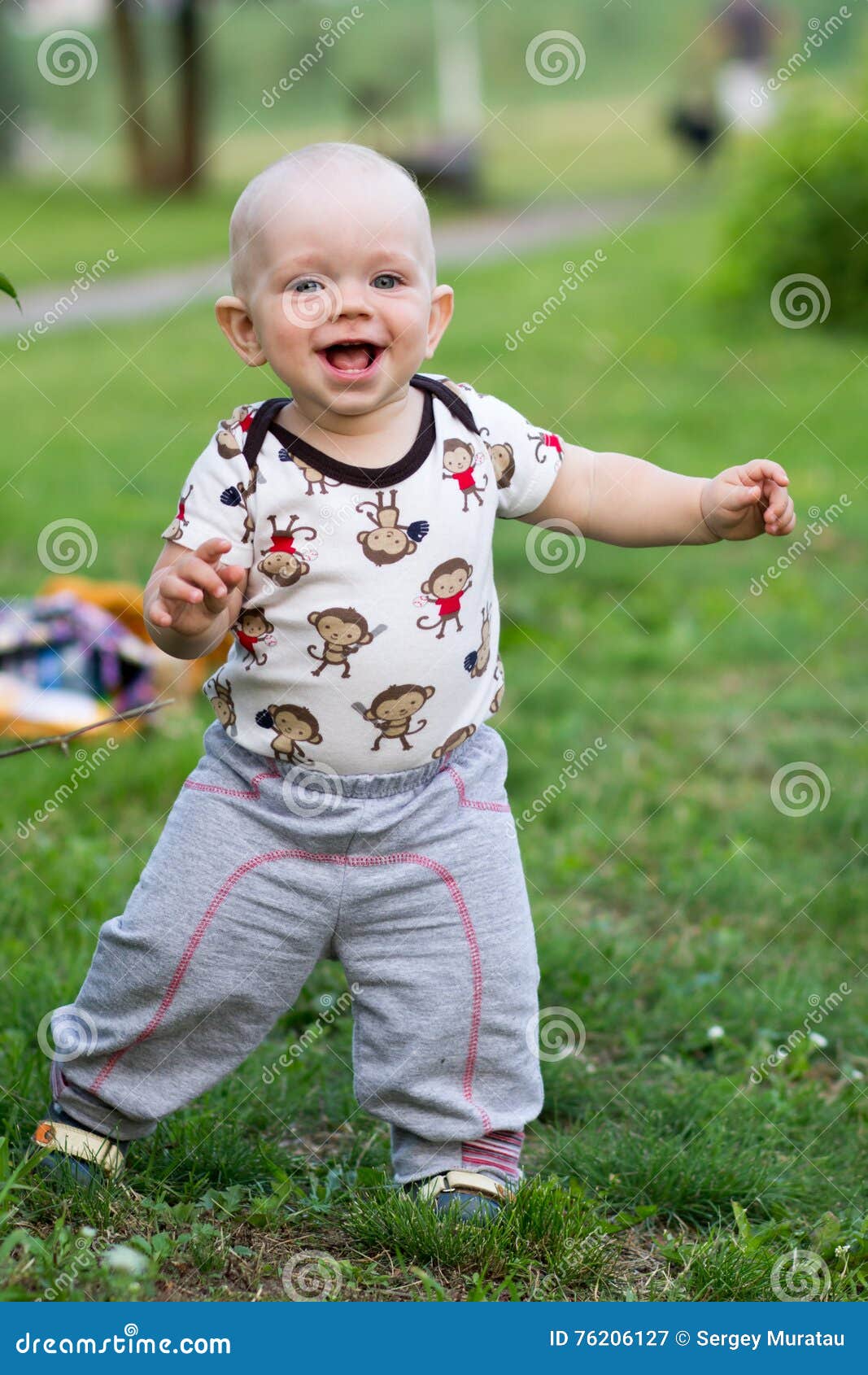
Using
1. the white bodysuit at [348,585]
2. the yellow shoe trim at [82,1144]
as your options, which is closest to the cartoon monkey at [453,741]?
the white bodysuit at [348,585]

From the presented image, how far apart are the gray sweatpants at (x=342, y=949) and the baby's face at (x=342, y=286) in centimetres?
53

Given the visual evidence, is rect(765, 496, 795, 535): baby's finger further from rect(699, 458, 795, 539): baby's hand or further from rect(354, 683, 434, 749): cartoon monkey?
rect(354, 683, 434, 749): cartoon monkey

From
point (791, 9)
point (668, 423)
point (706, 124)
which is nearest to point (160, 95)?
point (706, 124)

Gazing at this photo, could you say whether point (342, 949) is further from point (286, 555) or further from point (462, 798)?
point (286, 555)

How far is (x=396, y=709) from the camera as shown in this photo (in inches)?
83.6

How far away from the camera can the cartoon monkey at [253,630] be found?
83.0 inches

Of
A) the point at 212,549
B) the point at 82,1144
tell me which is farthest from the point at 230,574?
the point at 82,1144

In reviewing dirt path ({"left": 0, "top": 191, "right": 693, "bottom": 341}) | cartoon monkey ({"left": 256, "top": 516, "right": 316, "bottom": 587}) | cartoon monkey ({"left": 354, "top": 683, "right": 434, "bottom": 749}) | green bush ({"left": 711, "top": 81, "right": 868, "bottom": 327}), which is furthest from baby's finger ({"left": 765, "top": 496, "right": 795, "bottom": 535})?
green bush ({"left": 711, "top": 81, "right": 868, "bottom": 327})

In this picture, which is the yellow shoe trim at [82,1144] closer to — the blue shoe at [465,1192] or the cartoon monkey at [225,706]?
the blue shoe at [465,1192]

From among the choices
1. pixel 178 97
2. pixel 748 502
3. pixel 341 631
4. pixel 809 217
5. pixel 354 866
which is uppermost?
pixel 809 217

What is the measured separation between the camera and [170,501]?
6.33m

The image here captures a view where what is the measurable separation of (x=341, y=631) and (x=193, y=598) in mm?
256

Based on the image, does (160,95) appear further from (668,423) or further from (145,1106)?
(145,1106)

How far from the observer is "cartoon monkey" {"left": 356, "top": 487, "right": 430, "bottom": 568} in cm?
208
